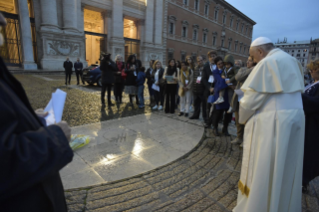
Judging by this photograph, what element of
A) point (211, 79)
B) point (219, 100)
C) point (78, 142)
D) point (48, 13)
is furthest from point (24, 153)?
point (48, 13)

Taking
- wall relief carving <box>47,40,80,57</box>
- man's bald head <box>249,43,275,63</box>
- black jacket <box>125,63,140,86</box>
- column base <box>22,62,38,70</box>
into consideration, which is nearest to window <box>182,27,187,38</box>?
wall relief carving <box>47,40,80,57</box>

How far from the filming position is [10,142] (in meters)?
0.69

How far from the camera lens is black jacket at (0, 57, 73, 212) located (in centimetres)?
69

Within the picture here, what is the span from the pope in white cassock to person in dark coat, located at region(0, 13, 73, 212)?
162 cm

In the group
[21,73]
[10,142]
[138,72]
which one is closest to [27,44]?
[21,73]

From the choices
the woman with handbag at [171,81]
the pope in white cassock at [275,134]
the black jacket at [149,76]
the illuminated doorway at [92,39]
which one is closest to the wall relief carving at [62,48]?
the illuminated doorway at [92,39]

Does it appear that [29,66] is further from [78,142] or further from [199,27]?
[199,27]

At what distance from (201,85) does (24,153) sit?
16.1 feet

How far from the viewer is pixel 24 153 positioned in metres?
0.71

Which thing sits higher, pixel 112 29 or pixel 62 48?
pixel 112 29

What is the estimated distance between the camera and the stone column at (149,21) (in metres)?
25.1

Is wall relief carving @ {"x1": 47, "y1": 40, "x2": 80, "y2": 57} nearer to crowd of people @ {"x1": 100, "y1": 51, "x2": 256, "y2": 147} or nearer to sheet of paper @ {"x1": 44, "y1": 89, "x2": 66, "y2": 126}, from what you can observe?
crowd of people @ {"x1": 100, "y1": 51, "x2": 256, "y2": 147}

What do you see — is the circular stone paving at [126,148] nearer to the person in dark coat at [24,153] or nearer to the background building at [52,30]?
the person in dark coat at [24,153]

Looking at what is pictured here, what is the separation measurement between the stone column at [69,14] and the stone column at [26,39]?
2.98 metres
